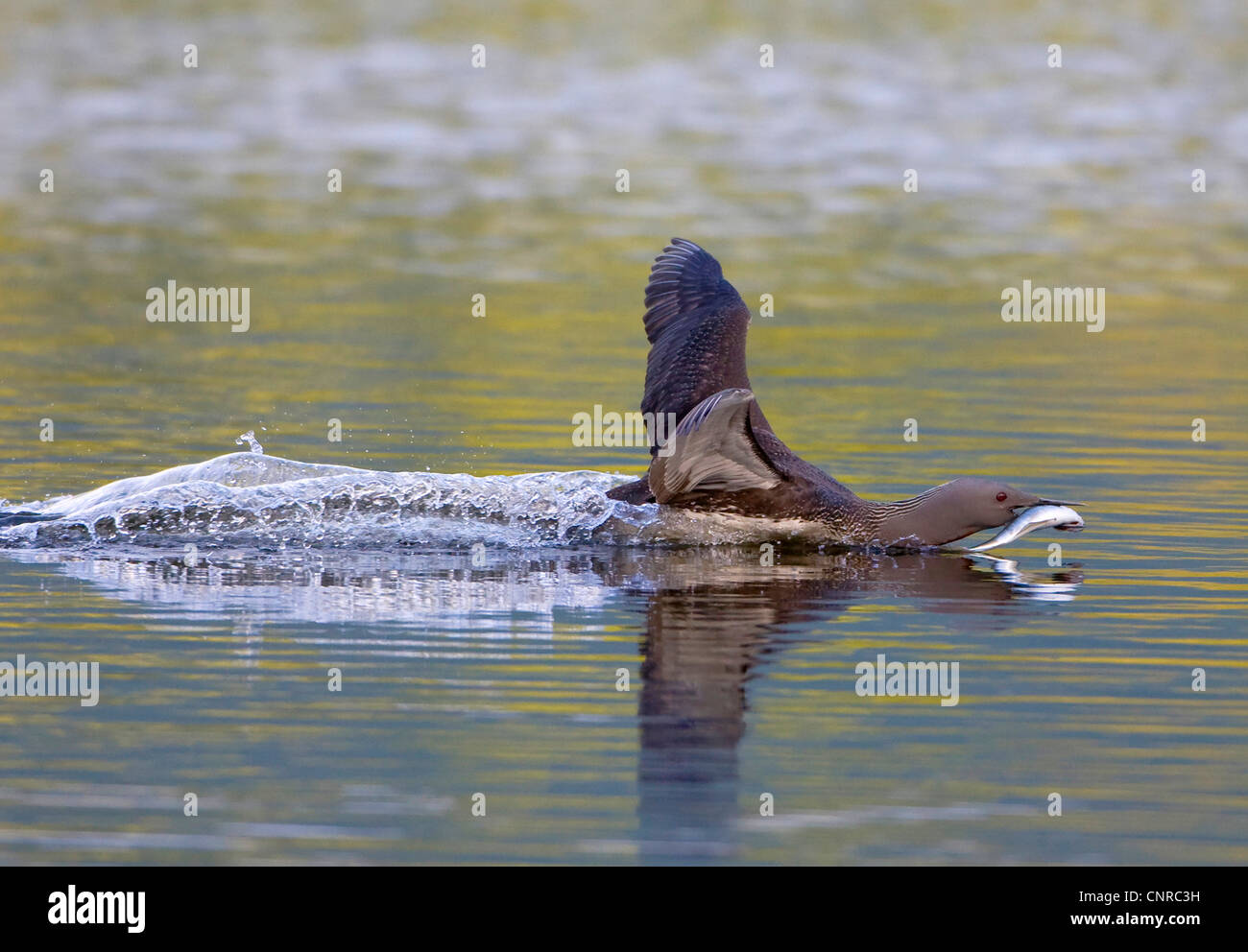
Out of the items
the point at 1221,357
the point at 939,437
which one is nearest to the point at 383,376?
the point at 939,437

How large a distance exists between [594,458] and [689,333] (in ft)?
6.31

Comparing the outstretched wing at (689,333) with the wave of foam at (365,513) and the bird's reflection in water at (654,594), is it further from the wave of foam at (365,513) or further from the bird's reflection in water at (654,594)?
the bird's reflection in water at (654,594)

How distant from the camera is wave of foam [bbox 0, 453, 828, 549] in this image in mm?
13805

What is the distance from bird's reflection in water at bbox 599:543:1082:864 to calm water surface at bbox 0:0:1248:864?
0.04 m

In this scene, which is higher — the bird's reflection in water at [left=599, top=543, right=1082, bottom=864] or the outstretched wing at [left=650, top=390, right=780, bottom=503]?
the outstretched wing at [left=650, top=390, right=780, bottom=503]

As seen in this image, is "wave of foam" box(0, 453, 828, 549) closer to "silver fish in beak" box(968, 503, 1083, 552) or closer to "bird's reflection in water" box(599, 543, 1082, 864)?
"bird's reflection in water" box(599, 543, 1082, 864)

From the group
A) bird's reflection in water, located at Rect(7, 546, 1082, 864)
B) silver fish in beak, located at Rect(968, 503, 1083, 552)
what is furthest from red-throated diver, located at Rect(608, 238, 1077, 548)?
bird's reflection in water, located at Rect(7, 546, 1082, 864)

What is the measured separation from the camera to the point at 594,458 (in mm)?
16312

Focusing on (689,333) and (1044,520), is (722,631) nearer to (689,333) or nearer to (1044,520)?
(1044,520)

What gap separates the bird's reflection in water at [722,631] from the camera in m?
8.73

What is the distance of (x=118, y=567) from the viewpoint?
42.7ft

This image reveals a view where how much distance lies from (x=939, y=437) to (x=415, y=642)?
24.1 ft

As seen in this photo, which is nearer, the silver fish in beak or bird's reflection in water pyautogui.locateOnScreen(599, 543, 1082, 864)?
bird's reflection in water pyautogui.locateOnScreen(599, 543, 1082, 864)
